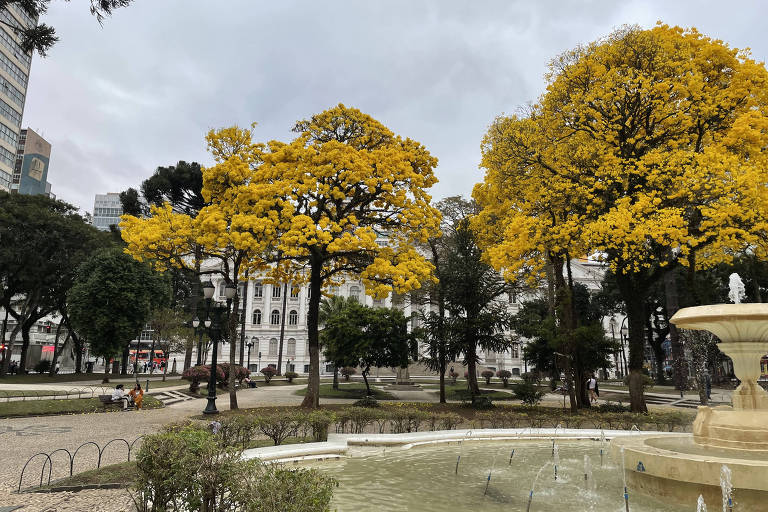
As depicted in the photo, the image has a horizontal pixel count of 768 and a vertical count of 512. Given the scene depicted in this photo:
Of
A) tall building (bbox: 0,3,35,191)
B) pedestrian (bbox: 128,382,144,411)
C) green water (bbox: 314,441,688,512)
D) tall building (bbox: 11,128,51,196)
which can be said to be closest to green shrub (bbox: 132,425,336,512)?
green water (bbox: 314,441,688,512)

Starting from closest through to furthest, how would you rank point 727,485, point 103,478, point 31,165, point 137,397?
point 727,485 → point 103,478 → point 137,397 → point 31,165

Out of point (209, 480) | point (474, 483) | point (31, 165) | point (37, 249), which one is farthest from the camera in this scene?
point (31, 165)

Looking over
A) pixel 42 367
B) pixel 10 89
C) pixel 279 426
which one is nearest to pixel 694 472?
pixel 279 426

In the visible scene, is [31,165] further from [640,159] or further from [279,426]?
[640,159]

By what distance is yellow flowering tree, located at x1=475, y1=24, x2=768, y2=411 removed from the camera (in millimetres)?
15219

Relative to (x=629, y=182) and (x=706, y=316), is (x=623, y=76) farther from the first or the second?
(x=706, y=316)

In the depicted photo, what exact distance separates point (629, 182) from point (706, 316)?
11.0 meters

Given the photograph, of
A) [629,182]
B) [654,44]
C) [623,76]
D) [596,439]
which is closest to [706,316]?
[596,439]

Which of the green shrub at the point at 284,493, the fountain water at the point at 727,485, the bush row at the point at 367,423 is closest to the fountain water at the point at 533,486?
the fountain water at the point at 727,485

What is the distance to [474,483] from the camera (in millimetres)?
7527

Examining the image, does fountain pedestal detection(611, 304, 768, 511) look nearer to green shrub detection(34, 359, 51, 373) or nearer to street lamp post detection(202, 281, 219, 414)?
street lamp post detection(202, 281, 219, 414)

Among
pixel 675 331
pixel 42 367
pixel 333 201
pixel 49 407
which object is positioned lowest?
pixel 42 367

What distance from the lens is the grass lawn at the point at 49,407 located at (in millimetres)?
17909

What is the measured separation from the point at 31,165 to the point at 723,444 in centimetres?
8350
